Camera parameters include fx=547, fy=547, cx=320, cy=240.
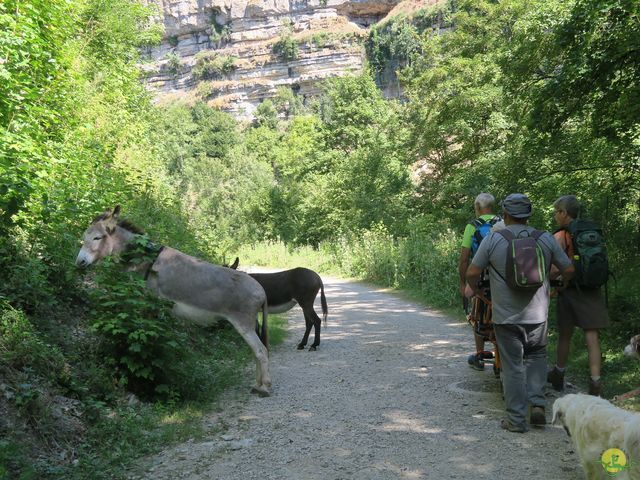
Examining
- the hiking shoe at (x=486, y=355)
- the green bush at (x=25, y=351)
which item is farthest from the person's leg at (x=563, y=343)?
the green bush at (x=25, y=351)

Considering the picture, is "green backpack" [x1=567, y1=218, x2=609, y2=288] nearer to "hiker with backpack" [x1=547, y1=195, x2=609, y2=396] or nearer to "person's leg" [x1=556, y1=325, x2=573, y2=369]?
"hiker with backpack" [x1=547, y1=195, x2=609, y2=396]

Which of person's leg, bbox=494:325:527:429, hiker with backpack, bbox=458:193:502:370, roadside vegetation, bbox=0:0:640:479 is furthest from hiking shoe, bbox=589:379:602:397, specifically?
hiker with backpack, bbox=458:193:502:370

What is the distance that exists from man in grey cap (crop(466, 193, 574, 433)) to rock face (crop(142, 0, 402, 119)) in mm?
93027

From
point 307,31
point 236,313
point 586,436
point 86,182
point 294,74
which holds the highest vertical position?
point 307,31

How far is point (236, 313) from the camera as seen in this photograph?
6297mm

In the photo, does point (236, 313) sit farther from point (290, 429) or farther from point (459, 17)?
point (459, 17)

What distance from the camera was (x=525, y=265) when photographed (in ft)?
15.1

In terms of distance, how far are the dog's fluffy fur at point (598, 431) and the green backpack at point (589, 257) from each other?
1758 mm

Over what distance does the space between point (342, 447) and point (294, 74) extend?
102 m

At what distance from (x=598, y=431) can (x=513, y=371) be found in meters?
1.40

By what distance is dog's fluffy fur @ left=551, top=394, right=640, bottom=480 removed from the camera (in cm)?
298

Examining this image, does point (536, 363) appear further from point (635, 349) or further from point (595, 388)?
point (595, 388)

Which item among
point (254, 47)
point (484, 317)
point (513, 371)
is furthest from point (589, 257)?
point (254, 47)

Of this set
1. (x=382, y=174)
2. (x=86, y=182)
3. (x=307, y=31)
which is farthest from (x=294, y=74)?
(x=86, y=182)
